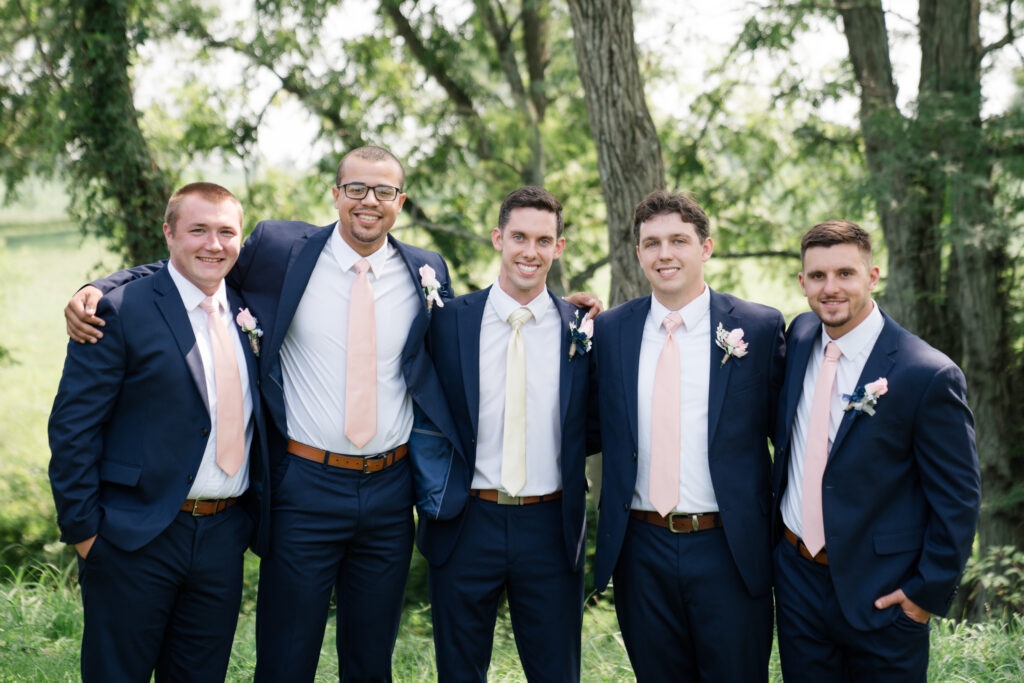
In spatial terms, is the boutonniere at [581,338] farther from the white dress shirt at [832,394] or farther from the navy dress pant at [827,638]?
the navy dress pant at [827,638]

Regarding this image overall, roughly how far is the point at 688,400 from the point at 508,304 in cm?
91

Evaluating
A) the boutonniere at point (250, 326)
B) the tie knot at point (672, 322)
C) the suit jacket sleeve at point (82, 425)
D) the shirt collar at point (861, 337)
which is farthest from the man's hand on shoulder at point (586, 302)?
the suit jacket sleeve at point (82, 425)

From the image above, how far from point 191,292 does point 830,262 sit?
8.59ft

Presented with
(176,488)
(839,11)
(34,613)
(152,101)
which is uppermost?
(839,11)

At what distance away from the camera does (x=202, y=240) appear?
3.61 metres

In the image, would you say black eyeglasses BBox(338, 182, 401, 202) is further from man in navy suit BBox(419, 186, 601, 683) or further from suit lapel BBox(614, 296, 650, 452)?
suit lapel BBox(614, 296, 650, 452)

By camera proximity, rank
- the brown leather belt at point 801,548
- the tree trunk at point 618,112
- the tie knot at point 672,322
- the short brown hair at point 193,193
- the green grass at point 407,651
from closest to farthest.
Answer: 1. the brown leather belt at point 801,548
2. the short brown hair at point 193,193
3. the tie knot at point 672,322
4. the green grass at point 407,651
5. the tree trunk at point 618,112

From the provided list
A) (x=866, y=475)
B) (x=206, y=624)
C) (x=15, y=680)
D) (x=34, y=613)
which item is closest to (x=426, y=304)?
(x=206, y=624)

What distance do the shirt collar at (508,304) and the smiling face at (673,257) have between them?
1.66 ft

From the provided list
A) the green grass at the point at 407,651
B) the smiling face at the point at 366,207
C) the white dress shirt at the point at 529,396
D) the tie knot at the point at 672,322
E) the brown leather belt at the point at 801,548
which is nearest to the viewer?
the brown leather belt at the point at 801,548

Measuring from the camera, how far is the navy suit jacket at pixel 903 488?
3.24 metres

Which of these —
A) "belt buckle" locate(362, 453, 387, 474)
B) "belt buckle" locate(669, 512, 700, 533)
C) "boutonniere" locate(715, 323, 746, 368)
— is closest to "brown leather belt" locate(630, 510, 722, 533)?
"belt buckle" locate(669, 512, 700, 533)

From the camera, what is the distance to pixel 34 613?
5.92 m

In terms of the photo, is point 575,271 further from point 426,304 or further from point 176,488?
point 176,488
